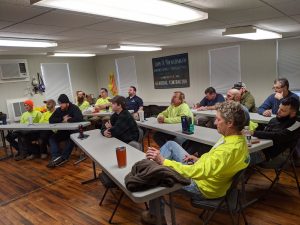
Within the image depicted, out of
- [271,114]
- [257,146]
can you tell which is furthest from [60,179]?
[271,114]

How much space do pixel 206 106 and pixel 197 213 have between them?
303 cm

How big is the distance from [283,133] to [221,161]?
4.12 ft

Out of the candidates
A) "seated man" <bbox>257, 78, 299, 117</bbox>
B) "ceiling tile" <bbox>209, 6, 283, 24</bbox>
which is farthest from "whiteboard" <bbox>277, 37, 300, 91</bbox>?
"ceiling tile" <bbox>209, 6, 283, 24</bbox>

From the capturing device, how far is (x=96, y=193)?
356 cm

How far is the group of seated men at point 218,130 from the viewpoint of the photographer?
1.92 meters

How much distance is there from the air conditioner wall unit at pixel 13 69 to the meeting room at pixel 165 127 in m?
0.03

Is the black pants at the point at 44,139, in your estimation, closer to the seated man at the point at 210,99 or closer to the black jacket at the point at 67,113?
the black jacket at the point at 67,113

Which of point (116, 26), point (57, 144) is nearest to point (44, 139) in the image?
point (57, 144)

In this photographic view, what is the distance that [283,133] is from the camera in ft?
9.11

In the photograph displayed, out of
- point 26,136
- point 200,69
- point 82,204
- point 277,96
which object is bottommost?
point 82,204

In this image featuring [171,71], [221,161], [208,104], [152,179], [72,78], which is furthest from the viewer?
[72,78]

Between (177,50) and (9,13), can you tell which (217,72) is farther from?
(9,13)

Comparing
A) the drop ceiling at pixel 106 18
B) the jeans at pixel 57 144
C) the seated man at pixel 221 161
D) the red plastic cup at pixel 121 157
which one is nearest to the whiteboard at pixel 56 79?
the jeans at pixel 57 144

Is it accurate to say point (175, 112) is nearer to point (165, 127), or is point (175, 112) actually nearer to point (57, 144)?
point (165, 127)
